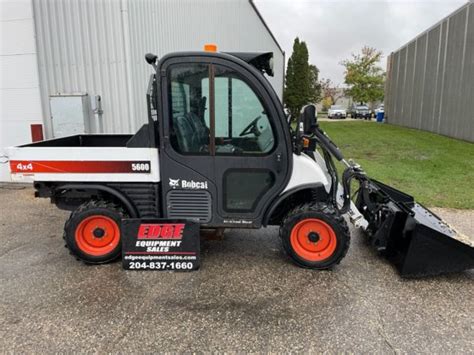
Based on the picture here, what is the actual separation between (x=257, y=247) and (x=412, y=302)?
170 cm

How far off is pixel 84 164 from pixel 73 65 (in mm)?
3986

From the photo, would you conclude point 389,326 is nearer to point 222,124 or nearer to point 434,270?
point 434,270

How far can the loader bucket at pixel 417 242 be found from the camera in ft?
10.9

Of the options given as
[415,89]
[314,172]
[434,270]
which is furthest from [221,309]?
[415,89]

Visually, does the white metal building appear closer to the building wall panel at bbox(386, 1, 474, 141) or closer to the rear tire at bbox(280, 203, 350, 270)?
the rear tire at bbox(280, 203, 350, 270)

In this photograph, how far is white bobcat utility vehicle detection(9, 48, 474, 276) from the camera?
3.40 metres

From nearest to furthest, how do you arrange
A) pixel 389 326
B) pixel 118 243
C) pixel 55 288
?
pixel 389 326
pixel 55 288
pixel 118 243

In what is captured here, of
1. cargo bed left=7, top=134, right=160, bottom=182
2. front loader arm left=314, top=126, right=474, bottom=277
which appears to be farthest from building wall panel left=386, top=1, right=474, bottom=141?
cargo bed left=7, top=134, right=160, bottom=182

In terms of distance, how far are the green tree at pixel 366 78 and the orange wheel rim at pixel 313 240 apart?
4271 centimetres

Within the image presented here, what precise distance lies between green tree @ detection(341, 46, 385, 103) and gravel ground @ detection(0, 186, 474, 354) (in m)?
42.4

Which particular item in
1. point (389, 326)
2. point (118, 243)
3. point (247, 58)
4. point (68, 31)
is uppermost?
point (68, 31)

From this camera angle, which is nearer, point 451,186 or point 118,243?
point 118,243

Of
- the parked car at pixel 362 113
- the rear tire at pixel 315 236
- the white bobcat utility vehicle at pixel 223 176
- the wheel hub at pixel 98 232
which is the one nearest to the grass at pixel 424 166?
the white bobcat utility vehicle at pixel 223 176

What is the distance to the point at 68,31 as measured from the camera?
6.69m
